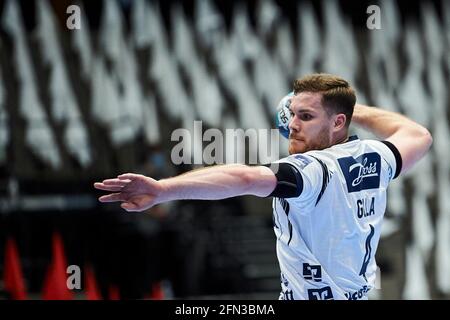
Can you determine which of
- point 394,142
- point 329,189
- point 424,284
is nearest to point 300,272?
point 329,189

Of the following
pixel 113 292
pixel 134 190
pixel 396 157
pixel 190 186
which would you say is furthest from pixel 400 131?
pixel 113 292

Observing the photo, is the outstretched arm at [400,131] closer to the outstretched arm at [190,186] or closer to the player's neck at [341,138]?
the player's neck at [341,138]

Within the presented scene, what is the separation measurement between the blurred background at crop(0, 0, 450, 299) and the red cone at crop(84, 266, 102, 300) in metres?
1.30

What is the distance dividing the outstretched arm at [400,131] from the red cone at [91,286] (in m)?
5.21

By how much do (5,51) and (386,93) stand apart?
18.2 ft

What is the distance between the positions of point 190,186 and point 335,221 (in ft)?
2.70

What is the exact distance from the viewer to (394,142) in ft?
13.3

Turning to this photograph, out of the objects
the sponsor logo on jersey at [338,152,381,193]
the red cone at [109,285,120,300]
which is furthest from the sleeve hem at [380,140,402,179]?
the red cone at [109,285,120,300]

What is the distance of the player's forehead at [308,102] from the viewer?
370 cm

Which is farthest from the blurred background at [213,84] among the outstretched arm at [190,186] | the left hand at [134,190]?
the left hand at [134,190]

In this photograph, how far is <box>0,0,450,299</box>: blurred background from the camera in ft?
38.1

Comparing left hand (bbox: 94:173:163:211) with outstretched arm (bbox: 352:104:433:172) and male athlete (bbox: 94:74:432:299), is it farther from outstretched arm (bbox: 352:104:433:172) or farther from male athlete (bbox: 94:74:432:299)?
outstretched arm (bbox: 352:104:433:172)
